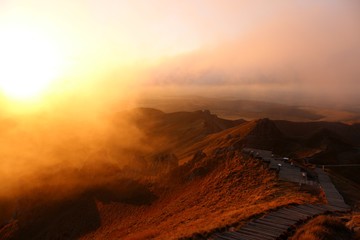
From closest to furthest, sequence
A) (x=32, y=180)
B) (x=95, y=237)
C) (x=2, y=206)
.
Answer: (x=95, y=237) < (x=2, y=206) < (x=32, y=180)

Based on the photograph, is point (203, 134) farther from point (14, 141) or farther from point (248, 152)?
point (14, 141)

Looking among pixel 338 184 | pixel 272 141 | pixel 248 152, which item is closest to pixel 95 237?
pixel 248 152

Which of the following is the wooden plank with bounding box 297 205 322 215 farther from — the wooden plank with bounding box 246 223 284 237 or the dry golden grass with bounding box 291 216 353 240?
the wooden plank with bounding box 246 223 284 237

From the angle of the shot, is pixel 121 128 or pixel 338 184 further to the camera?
pixel 121 128

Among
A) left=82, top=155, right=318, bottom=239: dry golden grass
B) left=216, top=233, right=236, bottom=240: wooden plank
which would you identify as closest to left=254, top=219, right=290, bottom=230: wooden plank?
left=82, top=155, right=318, bottom=239: dry golden grass

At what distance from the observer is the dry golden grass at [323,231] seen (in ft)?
51.6

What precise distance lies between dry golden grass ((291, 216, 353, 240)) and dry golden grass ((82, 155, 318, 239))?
3308 mm

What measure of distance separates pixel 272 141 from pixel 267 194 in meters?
48.4

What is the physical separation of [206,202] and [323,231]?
17159 millimetres

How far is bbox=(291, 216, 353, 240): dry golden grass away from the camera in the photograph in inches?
620

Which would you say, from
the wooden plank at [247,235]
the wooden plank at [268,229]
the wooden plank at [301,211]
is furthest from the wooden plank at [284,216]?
the wooden plank at [247,235]

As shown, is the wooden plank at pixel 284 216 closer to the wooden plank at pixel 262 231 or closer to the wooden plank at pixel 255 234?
the wooden plank at pixel 262 231

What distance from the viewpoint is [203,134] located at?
103 meters

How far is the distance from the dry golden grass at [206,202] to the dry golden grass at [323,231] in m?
3.31
